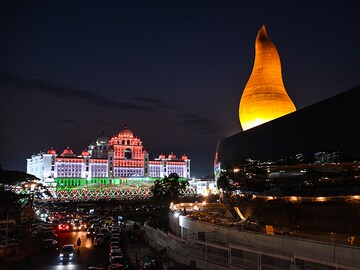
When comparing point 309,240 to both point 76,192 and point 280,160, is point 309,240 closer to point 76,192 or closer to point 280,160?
point 280,160

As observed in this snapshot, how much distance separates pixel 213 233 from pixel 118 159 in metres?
115

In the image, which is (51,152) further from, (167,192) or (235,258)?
(235,258)

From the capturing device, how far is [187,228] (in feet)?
84.2

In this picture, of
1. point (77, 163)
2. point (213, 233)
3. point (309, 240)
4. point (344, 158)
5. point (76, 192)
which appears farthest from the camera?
point (77, 163)

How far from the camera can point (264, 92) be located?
3081 cm

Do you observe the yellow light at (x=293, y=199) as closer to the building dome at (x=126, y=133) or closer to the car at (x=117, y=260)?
the car at (x=117, y=260)

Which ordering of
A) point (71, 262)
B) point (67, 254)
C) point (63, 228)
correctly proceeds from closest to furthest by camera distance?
1. point (71, 262)
2. point (67, 254)
3. point (63, 228)

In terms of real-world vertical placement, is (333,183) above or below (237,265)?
above

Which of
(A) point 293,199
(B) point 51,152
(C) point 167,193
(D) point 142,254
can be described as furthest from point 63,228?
(B) point 51,152

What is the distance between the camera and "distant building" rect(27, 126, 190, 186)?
12406 centimetres

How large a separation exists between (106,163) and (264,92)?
10701 cm

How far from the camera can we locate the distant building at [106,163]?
124056 mm

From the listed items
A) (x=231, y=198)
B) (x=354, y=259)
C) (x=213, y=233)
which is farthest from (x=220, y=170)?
(x=354, y=259)

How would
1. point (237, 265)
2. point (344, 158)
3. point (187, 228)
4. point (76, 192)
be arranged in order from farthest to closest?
point (76, 192) → point (187, 228) → point (237, 265) → point (344, 158)
